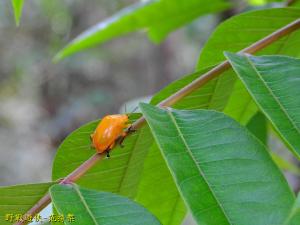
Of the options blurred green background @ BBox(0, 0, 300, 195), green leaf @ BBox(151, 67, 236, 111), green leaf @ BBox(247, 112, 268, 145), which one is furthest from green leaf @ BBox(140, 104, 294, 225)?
blurred green background @ BBox(0, 0, 300, 195)

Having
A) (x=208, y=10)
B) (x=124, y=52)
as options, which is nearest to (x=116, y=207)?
(x=208, y=10)

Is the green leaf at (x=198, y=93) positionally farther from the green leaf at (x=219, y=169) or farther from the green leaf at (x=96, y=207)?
the green leaf at (x=96, y=207)

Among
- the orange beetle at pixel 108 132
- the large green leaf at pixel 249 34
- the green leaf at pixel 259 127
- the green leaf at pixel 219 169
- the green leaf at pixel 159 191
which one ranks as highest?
the green leaf at pixel 259 127

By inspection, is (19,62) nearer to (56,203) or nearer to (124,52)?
(124,52)

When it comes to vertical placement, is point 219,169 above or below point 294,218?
above

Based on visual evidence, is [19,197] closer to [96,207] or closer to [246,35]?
[96,207]

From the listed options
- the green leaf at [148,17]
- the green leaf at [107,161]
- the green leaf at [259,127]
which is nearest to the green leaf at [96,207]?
the green leaf at [107,161]

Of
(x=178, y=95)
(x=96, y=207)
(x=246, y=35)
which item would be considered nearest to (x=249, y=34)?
(x=246, y=35)
